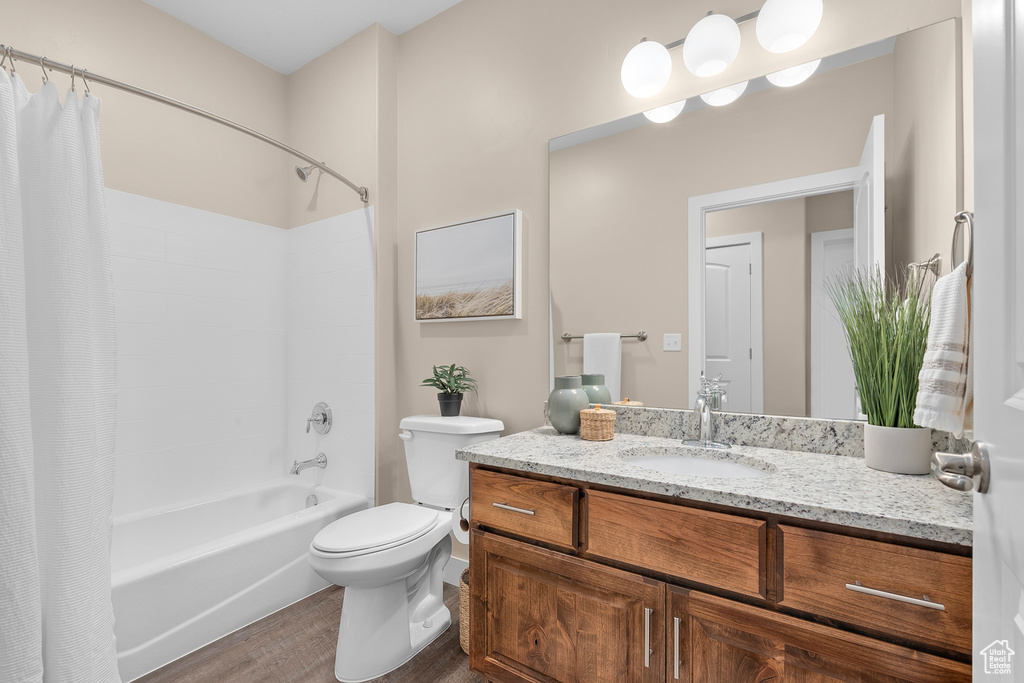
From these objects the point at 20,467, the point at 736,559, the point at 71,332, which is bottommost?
the point at 736,559

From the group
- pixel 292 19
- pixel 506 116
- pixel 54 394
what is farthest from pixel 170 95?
pixel 54 394

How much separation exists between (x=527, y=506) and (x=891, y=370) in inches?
36.7

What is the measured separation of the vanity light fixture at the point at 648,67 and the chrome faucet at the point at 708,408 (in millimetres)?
992

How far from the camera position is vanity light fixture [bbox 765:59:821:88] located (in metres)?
1.38

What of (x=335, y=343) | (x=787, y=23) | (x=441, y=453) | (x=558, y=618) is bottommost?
(x=558, y=618)

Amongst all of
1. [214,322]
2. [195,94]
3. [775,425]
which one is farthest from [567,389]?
[195,94]

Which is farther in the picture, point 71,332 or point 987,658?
point 71,332

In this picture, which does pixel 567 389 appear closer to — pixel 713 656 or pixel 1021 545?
pixel 713 656

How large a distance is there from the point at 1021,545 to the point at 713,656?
73 centimetres

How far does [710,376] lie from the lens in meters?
1.55

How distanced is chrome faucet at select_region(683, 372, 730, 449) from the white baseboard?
128 cm

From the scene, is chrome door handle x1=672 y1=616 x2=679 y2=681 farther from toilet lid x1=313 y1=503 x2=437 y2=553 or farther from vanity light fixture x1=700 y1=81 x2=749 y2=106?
vanity light fixture x1=700 y1=81 x2=749 y2=106

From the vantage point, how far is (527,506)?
4.17 feet

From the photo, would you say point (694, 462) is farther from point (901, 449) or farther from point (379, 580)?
point (379, 580)
